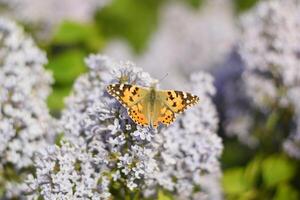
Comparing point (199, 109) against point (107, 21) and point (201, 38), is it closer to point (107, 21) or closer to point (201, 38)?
point (201, 38)

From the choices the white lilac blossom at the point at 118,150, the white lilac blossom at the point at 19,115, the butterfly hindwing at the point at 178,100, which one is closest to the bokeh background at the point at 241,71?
the white lilac blossom at the point at 19,115

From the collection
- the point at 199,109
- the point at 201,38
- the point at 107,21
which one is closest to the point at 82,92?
the point at 199,109

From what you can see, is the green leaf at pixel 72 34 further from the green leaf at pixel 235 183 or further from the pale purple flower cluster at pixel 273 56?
the green leaf at pixel 235 183

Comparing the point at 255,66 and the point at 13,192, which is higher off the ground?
the point at 255,66

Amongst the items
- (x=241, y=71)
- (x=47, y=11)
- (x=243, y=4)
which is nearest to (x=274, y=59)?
(x=241, y=71)

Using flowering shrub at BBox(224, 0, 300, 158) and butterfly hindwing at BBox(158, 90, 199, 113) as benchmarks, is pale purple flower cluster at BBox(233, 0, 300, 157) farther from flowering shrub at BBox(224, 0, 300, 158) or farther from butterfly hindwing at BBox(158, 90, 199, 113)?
butterfly hindwing at BBox(158, 90, 199, 113)

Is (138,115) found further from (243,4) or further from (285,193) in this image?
(243,4)

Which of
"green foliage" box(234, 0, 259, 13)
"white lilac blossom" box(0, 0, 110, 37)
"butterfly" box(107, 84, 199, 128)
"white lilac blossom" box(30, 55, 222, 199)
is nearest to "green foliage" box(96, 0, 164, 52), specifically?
"green foliage" box(234, 0, 259, 13)
